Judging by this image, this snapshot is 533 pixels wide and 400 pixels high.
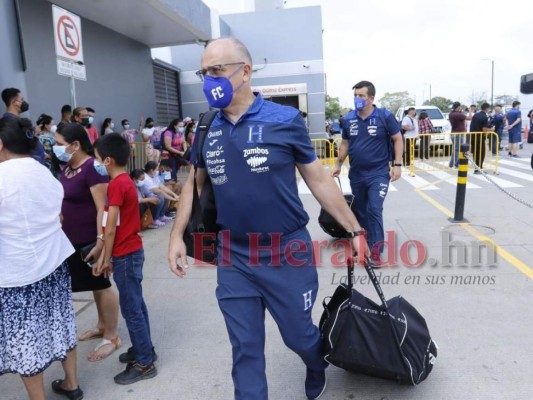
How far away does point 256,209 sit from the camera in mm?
2336

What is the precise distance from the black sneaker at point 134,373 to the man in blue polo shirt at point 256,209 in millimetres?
1034

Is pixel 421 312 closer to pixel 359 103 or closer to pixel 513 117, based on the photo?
pixel 359 103

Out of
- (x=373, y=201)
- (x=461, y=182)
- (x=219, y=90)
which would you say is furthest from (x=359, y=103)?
(x=219, y=90)

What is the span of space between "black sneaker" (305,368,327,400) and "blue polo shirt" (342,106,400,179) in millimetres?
2768

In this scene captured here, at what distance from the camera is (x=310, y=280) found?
8.23ft

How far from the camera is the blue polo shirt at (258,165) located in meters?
2.29

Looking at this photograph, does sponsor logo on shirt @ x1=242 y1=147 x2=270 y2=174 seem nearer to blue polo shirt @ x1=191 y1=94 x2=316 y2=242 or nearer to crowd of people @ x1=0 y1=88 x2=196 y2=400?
blue polo shirt @ x1=191 y1=94 x2=316 y2=242

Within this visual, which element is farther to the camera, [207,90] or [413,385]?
[413,385]

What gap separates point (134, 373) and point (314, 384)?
124 centimetres

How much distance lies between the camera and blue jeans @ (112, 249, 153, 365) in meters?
3.10

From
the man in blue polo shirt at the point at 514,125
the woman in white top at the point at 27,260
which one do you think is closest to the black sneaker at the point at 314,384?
the woman in white top at the point at 27,260

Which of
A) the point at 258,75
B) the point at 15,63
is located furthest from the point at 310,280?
the point at 258,75

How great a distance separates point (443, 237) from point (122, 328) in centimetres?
433

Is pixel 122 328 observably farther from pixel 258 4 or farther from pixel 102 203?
pixel 258 4
